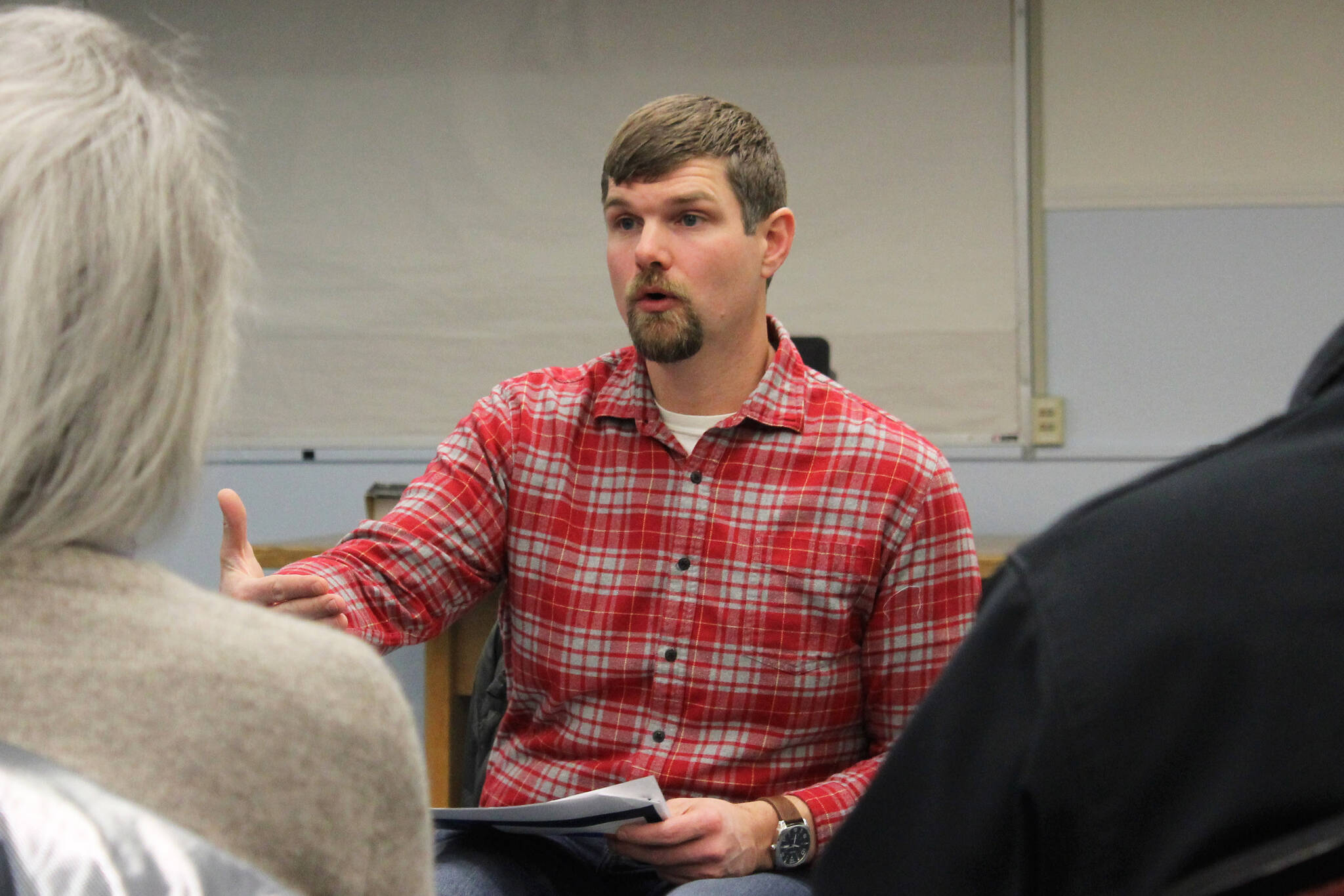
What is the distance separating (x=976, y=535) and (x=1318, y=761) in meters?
2.63

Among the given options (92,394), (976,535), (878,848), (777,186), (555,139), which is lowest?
(976,535)

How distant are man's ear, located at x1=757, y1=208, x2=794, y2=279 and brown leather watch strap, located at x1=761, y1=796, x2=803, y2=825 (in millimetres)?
664

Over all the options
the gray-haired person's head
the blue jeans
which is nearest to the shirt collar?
the blue jeans

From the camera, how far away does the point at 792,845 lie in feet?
4.16

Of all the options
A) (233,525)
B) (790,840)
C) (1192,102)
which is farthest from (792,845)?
(1192,102)

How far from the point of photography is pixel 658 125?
1.50 m

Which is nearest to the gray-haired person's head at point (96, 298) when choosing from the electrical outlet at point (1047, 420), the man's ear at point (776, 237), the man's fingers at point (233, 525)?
the man's fingers at point (233, 525)

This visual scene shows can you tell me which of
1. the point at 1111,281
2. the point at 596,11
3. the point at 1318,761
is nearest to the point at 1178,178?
the point at 1111,281

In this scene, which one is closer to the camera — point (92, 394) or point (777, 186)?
point (92, 394)

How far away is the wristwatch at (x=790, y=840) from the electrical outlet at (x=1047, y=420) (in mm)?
2004

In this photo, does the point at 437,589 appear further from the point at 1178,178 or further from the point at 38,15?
the point at 1178,178

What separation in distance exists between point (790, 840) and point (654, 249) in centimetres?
71

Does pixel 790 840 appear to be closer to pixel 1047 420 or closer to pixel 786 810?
pixel 786 810

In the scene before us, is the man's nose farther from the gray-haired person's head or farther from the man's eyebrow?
the gray-haired person's head
